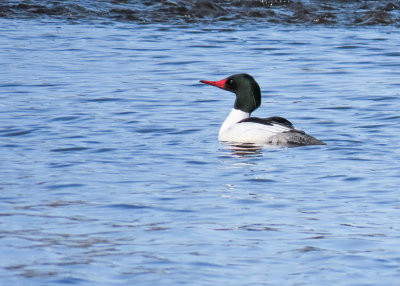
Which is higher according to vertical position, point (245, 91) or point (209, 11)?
point (245, 91)

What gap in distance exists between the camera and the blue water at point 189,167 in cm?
799

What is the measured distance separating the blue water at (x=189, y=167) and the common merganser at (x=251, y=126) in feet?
0.60

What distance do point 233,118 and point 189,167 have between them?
267cm

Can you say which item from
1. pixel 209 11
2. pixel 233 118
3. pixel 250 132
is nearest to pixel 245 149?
pixel 250 132

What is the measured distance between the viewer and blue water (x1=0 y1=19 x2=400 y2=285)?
26.2 ft

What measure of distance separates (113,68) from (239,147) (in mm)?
6520

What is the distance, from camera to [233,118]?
561 inches

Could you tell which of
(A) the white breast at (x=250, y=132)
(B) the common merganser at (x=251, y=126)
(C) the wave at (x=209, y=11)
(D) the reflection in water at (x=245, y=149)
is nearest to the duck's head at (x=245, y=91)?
(B) the common merganser at (x=251, y=126)

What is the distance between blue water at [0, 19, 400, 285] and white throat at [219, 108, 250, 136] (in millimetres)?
242

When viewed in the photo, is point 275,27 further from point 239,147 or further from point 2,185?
point 2,185

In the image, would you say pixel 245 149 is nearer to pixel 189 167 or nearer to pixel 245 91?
pixel 245 91

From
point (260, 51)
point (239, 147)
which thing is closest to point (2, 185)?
point (239, 147)

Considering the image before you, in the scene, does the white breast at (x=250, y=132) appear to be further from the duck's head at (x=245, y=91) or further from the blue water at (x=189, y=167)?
the duck's head at (x=245, y=91)

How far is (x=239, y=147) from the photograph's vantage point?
44.0 feet
